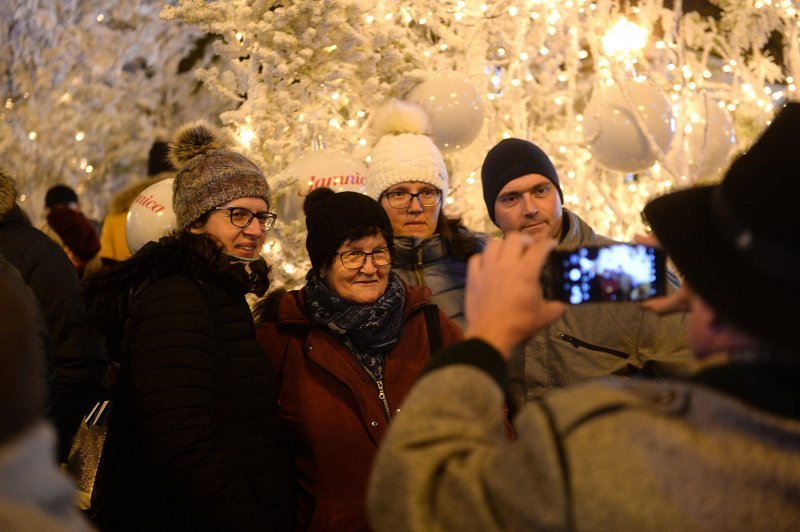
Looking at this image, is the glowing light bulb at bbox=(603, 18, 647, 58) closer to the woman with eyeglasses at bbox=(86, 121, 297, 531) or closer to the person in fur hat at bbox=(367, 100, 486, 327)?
the person in fur hat at bbox=(367, 100, 486, 327)

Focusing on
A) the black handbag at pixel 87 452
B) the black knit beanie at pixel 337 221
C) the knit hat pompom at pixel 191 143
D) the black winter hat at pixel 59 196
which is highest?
the black winter hat at pixel 59 196

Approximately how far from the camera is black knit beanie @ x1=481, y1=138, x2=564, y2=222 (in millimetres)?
3807

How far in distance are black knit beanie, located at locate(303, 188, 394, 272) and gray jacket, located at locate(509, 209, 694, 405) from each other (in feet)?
2.39

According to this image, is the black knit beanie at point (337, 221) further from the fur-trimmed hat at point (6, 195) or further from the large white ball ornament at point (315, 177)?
the fur-trimmed hat at point (6, 195)

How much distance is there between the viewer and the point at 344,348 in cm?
313

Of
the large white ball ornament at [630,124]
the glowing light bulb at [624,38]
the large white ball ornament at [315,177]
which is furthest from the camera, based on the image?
the glowing light bulb at [624,38]

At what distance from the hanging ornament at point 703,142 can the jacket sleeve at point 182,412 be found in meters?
5.44

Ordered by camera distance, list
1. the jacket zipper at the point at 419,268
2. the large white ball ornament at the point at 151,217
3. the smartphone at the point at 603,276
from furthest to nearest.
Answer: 1. the large white ball ornament at the point at 151,217
2. the jacket zipper at the point at 419,268
3. the smartphone at the point at 603,276

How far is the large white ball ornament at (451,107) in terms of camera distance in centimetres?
542

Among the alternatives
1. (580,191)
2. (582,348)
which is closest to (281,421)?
(582,348)

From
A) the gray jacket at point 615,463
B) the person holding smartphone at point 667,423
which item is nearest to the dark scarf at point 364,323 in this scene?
the person holding smartphone at point 667,423

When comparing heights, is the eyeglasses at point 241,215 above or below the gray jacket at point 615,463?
above

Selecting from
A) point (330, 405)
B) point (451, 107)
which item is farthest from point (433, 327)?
point (451, 107)

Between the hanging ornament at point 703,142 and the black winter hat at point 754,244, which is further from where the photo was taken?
the hanging ornament at point 703,142
